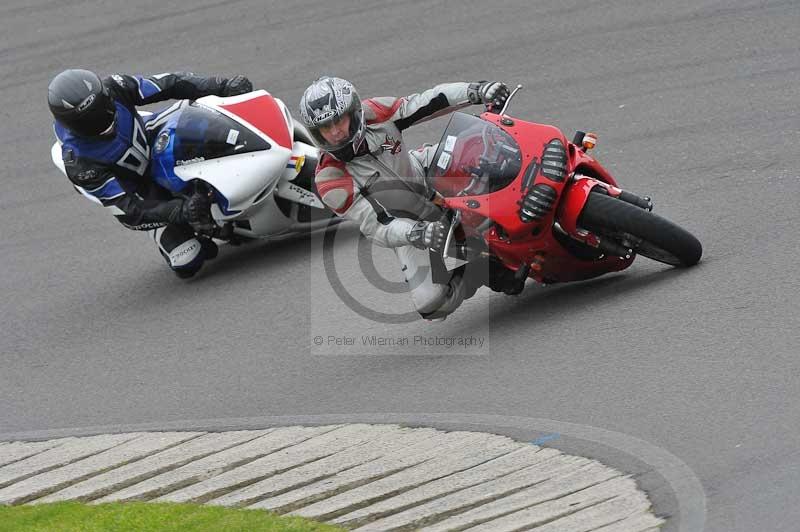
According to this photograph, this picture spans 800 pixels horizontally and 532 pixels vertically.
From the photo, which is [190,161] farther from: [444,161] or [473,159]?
[473,159]

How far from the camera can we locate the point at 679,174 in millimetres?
9031

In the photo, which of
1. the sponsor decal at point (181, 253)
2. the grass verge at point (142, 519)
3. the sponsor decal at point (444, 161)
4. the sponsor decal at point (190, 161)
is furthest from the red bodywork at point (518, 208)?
the sponsor decal at point (181, 253)

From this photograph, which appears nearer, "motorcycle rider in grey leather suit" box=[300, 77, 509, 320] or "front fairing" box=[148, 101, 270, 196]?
"motorcycle rider in grey leather suit" box=[300, 77, 509, 320]

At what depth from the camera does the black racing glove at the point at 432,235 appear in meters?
6.85

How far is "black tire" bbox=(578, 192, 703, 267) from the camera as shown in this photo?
676 centimetres

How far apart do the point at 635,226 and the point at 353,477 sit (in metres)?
2.08

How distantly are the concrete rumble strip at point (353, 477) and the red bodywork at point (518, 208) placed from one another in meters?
1.29

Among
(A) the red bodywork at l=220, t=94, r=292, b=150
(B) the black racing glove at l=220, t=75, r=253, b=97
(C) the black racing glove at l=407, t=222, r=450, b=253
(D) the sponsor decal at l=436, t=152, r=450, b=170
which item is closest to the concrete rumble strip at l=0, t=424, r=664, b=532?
(C) the black racing glove at l=407, t=222, r=450, b=253

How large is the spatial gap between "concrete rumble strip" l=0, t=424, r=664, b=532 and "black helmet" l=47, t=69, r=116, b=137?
264 cm

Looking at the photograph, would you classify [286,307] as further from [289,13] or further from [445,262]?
[289,13]

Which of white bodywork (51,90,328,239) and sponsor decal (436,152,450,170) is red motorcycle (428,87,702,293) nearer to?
sponsor decal (436,152,450,170)

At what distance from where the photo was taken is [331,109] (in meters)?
7.17

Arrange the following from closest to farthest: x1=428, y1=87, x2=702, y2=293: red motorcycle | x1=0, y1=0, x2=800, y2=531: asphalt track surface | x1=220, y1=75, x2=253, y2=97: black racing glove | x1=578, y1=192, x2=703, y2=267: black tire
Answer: x1=0, y1=0, x2=800, y2=531: asphalt track surface, x1=578, y1=192, x2=703, y2=267: black tire, x1=428, y1=87, x2=702, y2=293: red motorcycle, x1=220, y1=75, x2=253, y2=97: black racing glove

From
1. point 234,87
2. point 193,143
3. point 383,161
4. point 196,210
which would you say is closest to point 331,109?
point 383,161
